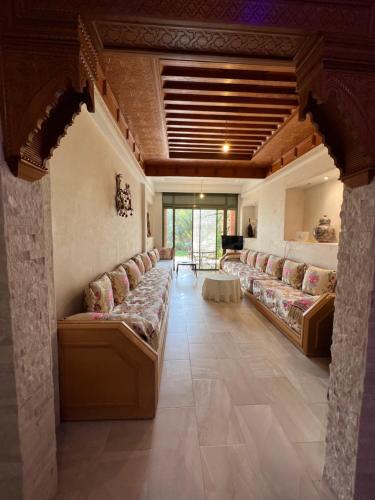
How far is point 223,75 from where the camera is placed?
248 cm

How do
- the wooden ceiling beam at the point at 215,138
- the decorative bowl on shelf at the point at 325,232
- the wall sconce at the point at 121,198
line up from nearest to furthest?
the wall sconce at the point at 121,198 → the decorative bowl on shelf at the point at 325,232 → the wooden ceiling beam at the point at 215,138

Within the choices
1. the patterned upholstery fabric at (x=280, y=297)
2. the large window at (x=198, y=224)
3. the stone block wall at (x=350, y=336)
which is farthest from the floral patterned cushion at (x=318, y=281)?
the large window at (x=198, y=224)

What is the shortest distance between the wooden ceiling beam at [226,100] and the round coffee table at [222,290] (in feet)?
10.2

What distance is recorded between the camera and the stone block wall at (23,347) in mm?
1023

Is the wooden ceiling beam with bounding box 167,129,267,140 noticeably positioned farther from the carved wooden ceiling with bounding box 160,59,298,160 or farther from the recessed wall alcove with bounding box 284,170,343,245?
the recessed wall alcove with bounding box 284,170,343,245

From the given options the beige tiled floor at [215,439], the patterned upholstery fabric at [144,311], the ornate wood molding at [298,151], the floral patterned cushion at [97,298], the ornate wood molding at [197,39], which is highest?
the ornate wood molding at [298,151]

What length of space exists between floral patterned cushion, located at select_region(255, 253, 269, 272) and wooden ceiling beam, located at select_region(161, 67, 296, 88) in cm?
384

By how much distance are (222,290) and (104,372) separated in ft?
11.0

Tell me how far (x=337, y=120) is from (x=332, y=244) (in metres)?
3.12

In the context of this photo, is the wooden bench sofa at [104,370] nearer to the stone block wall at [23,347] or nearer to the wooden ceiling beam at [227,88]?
the stone block wall at [23,347]

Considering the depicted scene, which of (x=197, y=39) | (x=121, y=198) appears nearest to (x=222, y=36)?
(x=197, y=39)

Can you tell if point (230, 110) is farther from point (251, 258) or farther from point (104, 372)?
point (251, 258)

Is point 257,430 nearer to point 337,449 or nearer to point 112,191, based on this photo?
point 337,449

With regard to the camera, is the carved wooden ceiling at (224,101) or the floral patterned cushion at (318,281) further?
the floral patterned cushion at (318,281)
